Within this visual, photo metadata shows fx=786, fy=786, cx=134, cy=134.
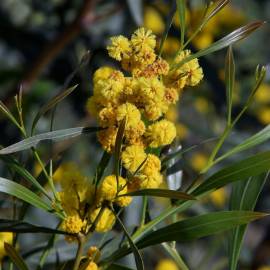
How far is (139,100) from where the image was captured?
2.32ft

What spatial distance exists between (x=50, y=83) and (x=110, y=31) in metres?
0.23

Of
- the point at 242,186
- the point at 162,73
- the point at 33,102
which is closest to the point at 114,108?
the point at 162,73

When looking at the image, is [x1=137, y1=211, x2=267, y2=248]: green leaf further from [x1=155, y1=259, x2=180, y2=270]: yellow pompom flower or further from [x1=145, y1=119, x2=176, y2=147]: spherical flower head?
[x1=155, y1=259, x2=180, y2=270]: yellow pompom flower

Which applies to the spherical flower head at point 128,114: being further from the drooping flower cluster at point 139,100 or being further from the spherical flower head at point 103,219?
the spherical flower head at point 103,219

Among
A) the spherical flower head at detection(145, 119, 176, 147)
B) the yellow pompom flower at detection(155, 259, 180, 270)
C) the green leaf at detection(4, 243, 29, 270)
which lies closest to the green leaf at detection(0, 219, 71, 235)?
the green leaf at detection(4, 243, 29, 270)

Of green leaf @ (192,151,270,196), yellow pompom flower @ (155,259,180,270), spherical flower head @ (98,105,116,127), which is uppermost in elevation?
yellow pompom flower @ (155,259,180,270)

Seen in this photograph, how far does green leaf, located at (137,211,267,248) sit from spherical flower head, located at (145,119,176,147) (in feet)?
0.26

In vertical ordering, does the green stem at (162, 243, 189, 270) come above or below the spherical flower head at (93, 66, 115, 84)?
below

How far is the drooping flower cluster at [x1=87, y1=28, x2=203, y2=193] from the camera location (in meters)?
0.70

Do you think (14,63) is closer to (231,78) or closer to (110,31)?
(110,31)

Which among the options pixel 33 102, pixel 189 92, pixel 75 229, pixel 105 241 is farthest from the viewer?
pixel 189 92

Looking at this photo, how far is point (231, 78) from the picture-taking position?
0.77 metres

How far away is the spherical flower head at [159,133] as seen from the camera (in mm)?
715

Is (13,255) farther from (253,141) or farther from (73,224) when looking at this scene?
(253,141)
